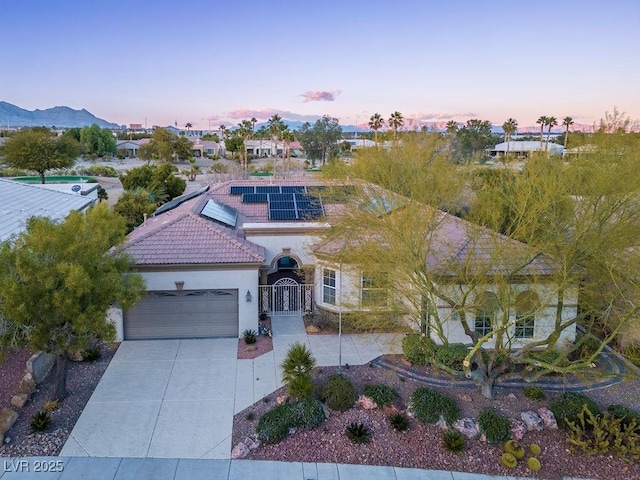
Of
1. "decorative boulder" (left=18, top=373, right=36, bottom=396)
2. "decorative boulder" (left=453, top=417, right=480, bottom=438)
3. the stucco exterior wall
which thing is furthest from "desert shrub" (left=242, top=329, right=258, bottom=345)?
"decorative boulder" (left=453, top=417, right=480, bottom=438)

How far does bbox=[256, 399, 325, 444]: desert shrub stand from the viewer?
11594 mm

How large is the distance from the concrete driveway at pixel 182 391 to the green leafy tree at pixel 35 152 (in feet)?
155

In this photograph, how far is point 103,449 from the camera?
37.1ft

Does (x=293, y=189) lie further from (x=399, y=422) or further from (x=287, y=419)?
(x=399, y=422)

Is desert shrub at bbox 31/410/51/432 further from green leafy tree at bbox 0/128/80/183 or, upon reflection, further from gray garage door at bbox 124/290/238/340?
green leafy tree at bbox 0/128/80/183

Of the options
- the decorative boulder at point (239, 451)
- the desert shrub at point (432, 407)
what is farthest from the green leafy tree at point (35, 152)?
the desert shrub at point (432, 407)

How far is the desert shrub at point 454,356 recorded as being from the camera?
15.2 meters

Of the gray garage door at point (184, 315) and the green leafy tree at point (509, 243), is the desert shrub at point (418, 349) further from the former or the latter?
the gray garage door at point (184, 315)

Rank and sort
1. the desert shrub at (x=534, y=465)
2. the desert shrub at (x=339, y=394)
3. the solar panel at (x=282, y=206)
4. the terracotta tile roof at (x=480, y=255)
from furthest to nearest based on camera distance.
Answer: the solar panel at (x=282, y=206) < the desert shrub at (x=339, y=394) < the terracotta tile roof at (x=480, y=255) < the desert shrub at (x=534, y=465)

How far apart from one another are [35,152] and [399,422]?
186 feet

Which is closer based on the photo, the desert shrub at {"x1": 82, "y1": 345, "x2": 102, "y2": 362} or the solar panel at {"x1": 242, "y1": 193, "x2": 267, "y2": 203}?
the desert shrub at {"x1": 82, "y1": 345, "x2": 102, "y2": 362}

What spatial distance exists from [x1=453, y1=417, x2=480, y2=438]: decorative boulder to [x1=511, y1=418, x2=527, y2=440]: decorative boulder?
90cm

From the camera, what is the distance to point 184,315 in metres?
17.6

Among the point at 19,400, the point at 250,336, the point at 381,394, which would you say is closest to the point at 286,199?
the point at 250,336
